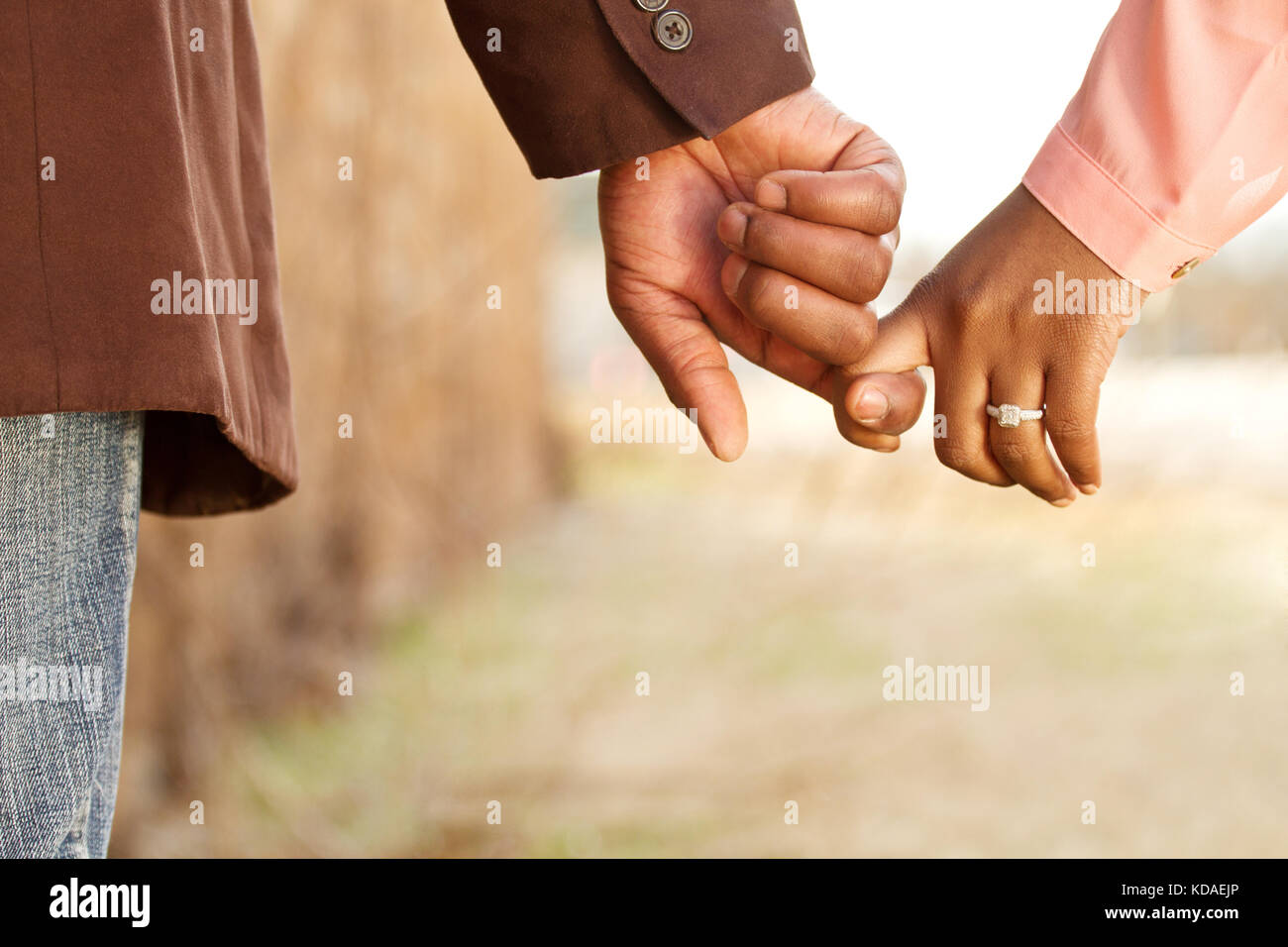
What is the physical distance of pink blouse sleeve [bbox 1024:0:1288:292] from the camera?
112 cm

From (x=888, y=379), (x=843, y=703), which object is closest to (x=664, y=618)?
(x=843, y=703)

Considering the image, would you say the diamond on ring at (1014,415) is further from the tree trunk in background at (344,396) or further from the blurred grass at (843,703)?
the blurred grass at (843,703)

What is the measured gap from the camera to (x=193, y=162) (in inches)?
35.9

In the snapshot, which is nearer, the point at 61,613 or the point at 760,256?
the point at 61,613

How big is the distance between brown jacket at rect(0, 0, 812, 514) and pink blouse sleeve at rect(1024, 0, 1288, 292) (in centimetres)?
32

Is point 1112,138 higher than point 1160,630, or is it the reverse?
point 1112,138

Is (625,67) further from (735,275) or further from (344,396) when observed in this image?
(344,396)

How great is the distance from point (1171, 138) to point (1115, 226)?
0.10 meters

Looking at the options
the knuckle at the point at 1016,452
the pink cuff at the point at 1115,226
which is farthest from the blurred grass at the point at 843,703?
the pink cuff at the point at 1115,226
